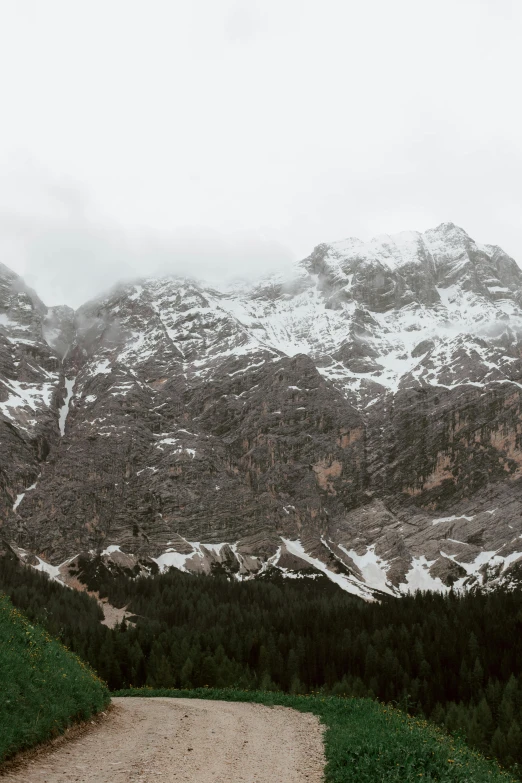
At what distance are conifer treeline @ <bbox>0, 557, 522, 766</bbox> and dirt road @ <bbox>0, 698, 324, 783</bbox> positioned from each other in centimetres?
4597

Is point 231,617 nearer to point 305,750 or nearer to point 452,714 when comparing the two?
point 452,714

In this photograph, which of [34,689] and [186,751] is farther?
[34,689]

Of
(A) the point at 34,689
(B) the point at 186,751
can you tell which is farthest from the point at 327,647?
(A) the point at 34,689

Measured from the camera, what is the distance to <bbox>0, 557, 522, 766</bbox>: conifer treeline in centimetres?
8238

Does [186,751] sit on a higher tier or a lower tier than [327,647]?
higher

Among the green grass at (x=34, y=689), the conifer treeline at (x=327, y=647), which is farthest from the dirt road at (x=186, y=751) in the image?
the conifer treeline at (x=327, y=647)

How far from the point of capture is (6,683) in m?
16.5

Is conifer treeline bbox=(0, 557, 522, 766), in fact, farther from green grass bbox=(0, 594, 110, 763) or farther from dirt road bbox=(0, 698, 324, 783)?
green grass bbox=(0, 594, 110, 763)

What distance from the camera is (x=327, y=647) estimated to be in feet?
379

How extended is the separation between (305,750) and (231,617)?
12567 cm

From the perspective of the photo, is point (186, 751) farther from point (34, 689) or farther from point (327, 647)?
point (327, 647)

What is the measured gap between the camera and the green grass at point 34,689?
51.2ft

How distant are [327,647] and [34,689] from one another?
107 metres

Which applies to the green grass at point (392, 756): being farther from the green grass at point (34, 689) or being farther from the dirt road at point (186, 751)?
the green grass at point (34, 689)
